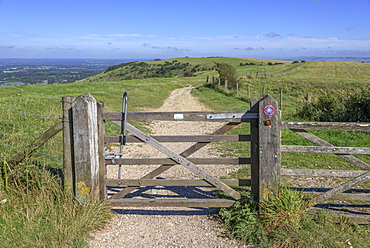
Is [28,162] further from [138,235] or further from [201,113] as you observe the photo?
[201,113]

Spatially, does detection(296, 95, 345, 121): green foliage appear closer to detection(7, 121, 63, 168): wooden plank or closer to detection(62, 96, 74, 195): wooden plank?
detection(62, 96, 74, 195): wooden plank

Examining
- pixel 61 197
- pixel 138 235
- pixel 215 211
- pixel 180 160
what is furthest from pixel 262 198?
pixel 61 197

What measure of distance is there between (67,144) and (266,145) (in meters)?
2.98

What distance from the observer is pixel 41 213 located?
16.7ft

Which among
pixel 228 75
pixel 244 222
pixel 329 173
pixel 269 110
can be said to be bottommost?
pixel 244 222

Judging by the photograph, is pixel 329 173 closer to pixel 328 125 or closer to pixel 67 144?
pixel 328 125

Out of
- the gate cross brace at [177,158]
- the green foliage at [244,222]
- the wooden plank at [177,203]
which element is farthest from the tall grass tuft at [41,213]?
the green foliage at [244,222]

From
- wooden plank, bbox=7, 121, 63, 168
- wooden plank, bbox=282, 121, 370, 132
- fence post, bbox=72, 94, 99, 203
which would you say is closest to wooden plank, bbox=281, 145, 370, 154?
wooden plank, bbox=282, 121, 370, 132

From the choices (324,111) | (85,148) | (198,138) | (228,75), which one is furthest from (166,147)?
(228,75)

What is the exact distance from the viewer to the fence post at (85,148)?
5.16 meters

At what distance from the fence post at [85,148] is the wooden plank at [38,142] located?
12.2 inches

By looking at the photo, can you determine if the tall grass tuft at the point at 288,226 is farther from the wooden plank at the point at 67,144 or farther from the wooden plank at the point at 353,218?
the wooden plank at the point at 67,144

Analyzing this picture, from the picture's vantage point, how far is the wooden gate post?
5.03 meters

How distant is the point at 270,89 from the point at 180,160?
3230 cm
